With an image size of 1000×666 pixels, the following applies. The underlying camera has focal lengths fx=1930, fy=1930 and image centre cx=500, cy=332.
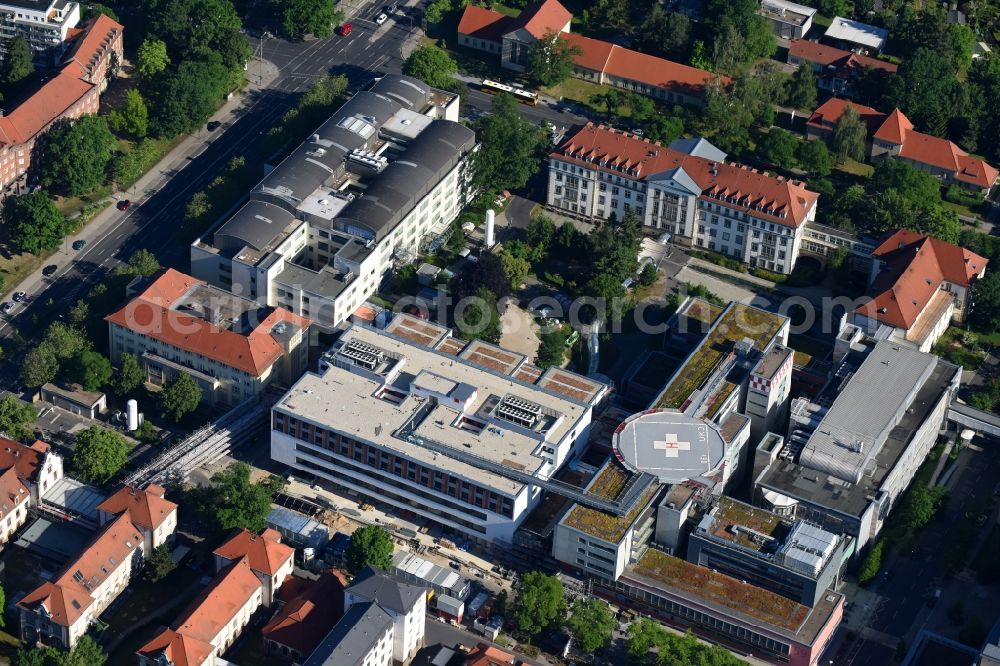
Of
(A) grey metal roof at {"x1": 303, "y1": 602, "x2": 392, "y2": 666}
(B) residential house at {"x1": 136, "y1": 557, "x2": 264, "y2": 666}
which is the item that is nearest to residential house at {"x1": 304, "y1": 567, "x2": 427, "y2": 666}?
(A) grey metal roof at {"x1": 303, "y1": 602, "x2": 392, "y2": 666}

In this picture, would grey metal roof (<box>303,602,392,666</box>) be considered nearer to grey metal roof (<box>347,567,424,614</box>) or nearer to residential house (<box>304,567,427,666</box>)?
residential house (<box>304,567,427,666</box>)

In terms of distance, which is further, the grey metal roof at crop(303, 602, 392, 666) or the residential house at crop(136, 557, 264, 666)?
the residential house at crop(136, 557, 264, 666)

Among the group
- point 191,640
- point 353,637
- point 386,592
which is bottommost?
point 191,640

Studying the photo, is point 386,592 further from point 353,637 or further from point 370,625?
point 353,637

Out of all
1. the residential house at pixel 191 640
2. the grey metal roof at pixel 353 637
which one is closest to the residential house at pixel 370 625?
the grey metal roof at pixel 353 637

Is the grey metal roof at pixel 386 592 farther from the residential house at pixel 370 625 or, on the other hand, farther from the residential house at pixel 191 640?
the residential house at pixel 191 640

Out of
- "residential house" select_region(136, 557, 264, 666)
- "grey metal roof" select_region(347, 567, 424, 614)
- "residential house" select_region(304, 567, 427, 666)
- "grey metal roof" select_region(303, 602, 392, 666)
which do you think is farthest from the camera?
"grey metal roof" select_region(347, 567, 424, 614)

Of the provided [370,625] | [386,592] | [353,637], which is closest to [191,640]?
[353,637]

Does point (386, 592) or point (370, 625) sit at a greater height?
point (386, 592)
